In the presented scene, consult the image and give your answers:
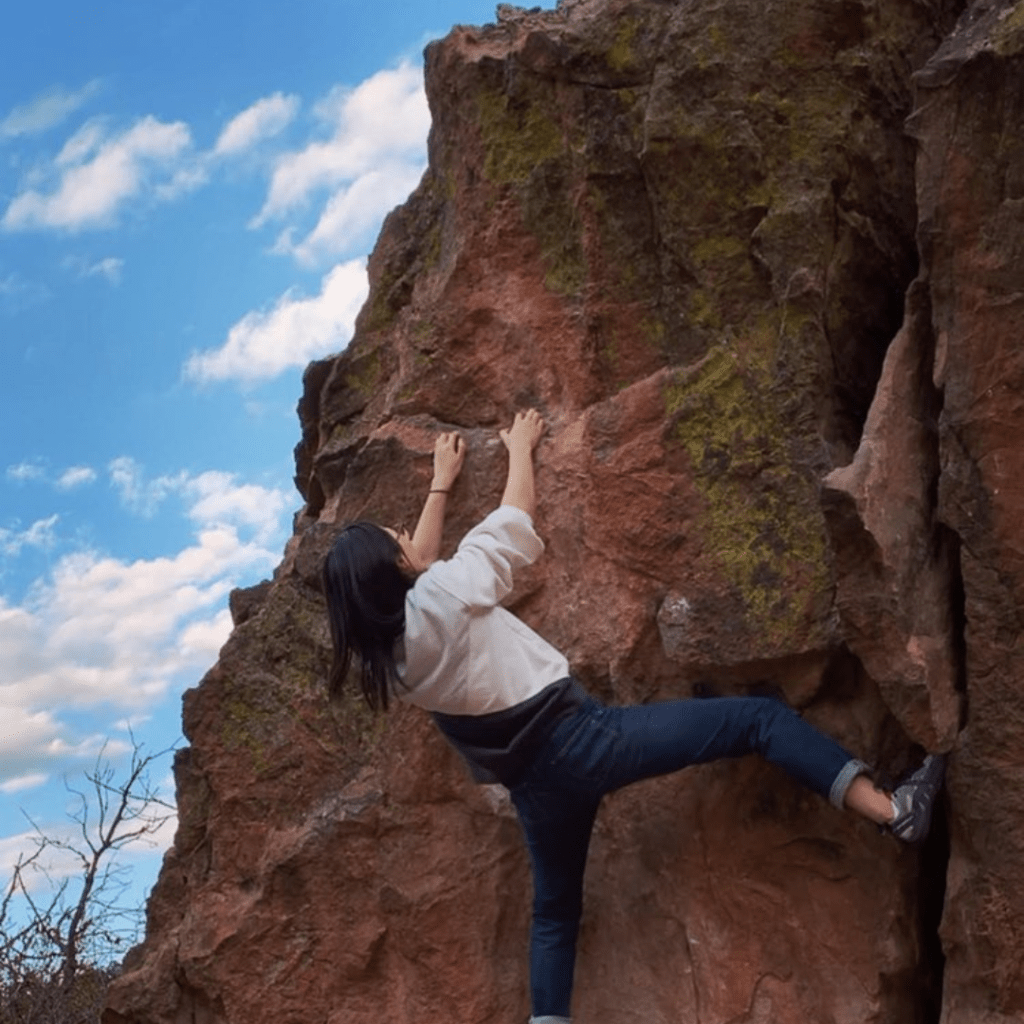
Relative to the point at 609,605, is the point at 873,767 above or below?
below

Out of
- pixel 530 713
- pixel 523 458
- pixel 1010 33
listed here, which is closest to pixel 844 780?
pixel 530 713

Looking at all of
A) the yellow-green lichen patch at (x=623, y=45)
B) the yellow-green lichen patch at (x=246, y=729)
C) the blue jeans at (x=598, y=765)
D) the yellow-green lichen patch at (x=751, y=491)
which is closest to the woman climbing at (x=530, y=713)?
the blue jeans at (x=598, y=765)

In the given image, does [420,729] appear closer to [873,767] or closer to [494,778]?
[494,778]

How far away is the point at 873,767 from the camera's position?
15.9ft

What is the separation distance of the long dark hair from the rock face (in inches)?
23.2

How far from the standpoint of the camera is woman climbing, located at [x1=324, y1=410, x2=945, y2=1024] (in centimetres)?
471

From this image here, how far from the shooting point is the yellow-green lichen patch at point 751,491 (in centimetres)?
494

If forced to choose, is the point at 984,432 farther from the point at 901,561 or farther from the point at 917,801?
the point at 917,801

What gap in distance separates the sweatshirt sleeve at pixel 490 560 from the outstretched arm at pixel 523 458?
14 centimetres

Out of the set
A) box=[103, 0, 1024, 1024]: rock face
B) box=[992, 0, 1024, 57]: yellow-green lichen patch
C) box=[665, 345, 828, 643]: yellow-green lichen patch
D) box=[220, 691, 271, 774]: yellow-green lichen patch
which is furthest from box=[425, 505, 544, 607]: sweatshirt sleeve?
box=[992, 0, 1024, 57]: yellow-green lichen patch

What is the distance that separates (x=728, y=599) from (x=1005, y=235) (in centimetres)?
148

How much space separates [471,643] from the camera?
192 inches

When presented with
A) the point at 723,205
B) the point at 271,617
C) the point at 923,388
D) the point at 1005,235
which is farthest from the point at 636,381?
the point at 271,617

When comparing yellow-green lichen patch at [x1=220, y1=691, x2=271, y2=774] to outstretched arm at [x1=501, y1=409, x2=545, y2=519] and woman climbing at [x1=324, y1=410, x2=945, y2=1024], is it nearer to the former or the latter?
woman climbing at [x1=324, y1=410, x2=945, y2=1024]
